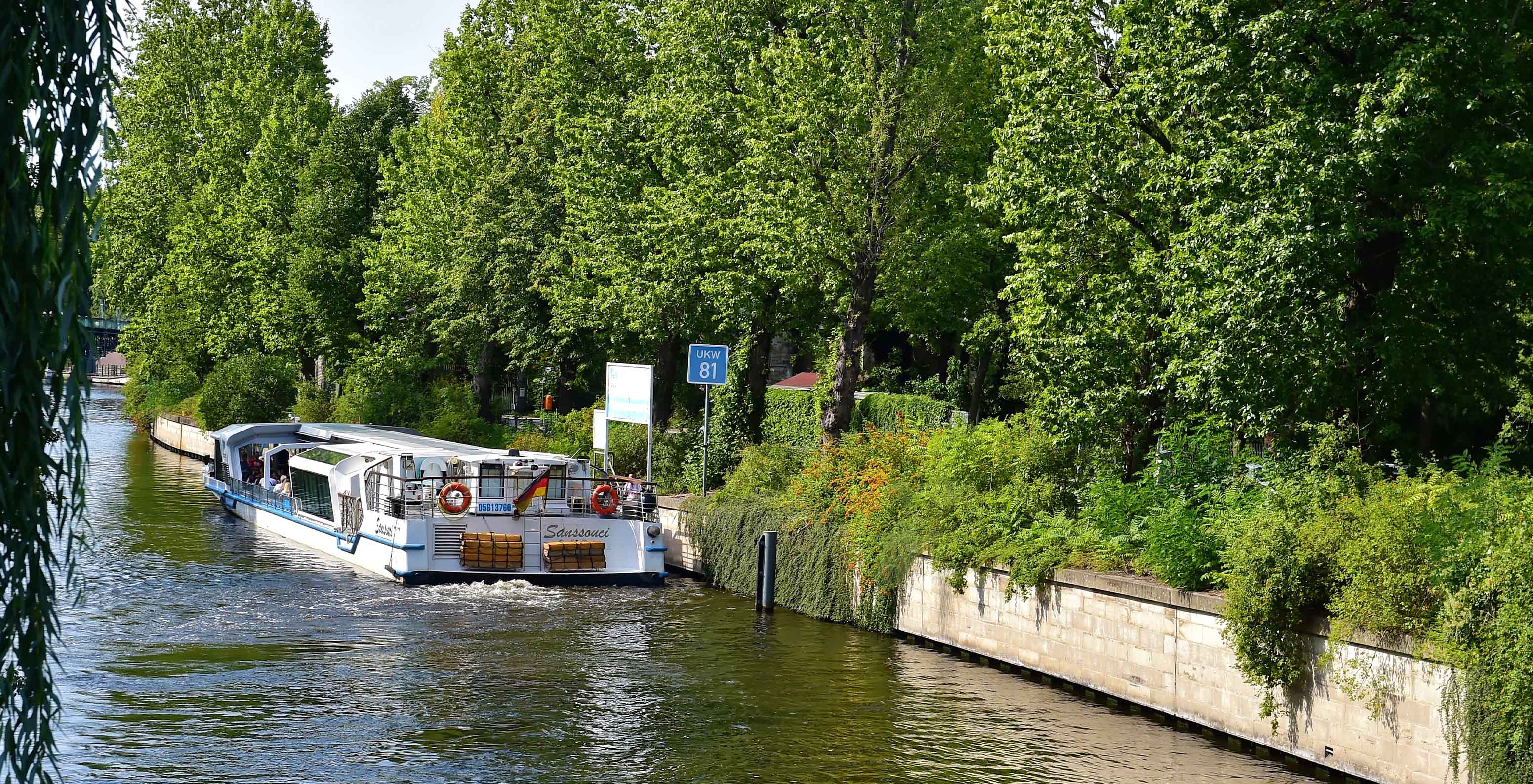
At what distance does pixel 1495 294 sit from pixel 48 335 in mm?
19427

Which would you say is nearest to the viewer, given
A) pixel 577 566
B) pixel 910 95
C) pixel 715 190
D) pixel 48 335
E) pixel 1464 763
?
pixel 48 335

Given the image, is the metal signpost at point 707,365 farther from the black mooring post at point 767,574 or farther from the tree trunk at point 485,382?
the tree trunk at point 485,382

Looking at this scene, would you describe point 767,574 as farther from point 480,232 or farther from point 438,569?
point 480,232

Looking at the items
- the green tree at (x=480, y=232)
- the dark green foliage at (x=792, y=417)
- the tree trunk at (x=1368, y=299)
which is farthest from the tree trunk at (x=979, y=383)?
the tree trunk at (x=1368, y=299)

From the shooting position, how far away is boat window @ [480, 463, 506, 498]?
28.7 m

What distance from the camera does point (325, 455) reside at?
3603 centimetres

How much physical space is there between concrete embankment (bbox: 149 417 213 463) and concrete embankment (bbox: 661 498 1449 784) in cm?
4091

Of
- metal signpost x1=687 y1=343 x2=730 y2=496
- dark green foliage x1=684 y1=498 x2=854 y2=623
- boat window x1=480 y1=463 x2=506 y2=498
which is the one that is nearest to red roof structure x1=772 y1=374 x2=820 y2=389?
metal signpost x1=687 y1=343 x2=730 y2=496

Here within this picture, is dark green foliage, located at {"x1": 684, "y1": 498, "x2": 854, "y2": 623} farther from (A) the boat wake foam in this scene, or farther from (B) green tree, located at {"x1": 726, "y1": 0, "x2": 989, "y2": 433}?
(B) green tree, located at {"x1": 726, "y1": 0, "x2": 989, "y2": 433}

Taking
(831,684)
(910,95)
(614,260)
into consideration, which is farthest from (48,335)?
(614,260)

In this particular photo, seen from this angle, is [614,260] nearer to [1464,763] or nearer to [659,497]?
[659,497]

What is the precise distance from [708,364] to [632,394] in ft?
6.62

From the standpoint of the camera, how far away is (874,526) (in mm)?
24297

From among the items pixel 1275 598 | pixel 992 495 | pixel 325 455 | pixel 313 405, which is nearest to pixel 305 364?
pixel 313 405
